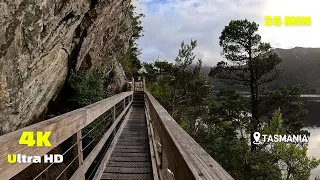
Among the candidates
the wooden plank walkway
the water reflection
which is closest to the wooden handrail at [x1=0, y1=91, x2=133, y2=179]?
the wooden plank walkway

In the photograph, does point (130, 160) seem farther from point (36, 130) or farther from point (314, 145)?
point (314, 145)

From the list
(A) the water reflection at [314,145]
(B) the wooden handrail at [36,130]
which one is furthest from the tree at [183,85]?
(A) the water reflection at [314,145]

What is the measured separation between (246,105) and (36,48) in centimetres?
2286

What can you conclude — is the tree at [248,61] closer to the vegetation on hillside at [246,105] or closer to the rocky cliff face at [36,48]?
the vegetation on hillside at [246,105]

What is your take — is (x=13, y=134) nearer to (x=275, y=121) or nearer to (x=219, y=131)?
(x=275, y=121)

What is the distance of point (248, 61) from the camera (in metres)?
23.9

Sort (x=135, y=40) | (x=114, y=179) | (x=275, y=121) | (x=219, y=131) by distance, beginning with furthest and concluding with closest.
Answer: (x=135, y=40), (x=219, y=131), (x=275, y=121), (x=114, y=179)

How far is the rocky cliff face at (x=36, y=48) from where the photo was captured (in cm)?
468

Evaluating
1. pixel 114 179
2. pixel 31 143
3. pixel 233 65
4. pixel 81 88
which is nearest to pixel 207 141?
pixel 233 65

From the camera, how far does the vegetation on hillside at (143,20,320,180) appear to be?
21359mm

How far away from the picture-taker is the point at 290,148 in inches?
843

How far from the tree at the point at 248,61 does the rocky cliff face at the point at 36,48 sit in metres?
16.8

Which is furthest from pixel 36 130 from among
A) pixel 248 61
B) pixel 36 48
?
pixel 248 61

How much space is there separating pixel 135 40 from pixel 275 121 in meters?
19.2
